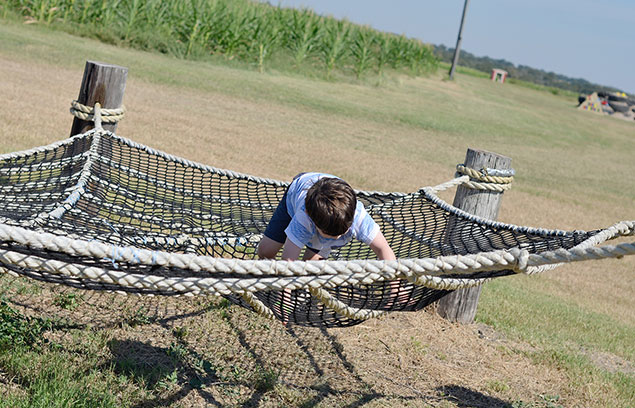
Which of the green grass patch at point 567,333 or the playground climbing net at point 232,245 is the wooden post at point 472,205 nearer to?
the playground climbing net at point 232,245

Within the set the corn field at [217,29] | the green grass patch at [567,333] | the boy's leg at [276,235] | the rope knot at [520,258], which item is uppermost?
the corn field at [217,29]

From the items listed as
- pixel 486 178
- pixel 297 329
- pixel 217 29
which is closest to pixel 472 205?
pixel 486 178

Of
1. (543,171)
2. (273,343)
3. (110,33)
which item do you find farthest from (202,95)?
(273,343)

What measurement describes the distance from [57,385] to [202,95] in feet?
33.3

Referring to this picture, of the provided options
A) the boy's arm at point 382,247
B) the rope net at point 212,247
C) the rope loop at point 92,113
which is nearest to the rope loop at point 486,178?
the rope net at point 212,247

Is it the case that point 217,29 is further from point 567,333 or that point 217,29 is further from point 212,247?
A: point 212,247

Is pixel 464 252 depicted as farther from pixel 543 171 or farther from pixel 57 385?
pixel 543 171

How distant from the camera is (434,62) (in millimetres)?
28266

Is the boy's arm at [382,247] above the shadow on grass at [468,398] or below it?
above

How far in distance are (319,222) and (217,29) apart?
50.7ft

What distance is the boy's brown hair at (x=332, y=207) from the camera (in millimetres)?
2650

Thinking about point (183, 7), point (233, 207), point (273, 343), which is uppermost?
point (183, 7)

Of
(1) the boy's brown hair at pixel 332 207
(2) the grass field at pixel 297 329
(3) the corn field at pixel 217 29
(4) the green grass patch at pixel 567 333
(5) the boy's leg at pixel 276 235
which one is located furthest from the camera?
(3) the corn field at pixel 217 29

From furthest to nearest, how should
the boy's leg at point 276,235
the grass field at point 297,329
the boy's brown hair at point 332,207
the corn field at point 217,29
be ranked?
the corn field at point 217,29, the boy's leg at point 276,235, the grass field at point 297,329, the boy's brown hair at point 332,207
